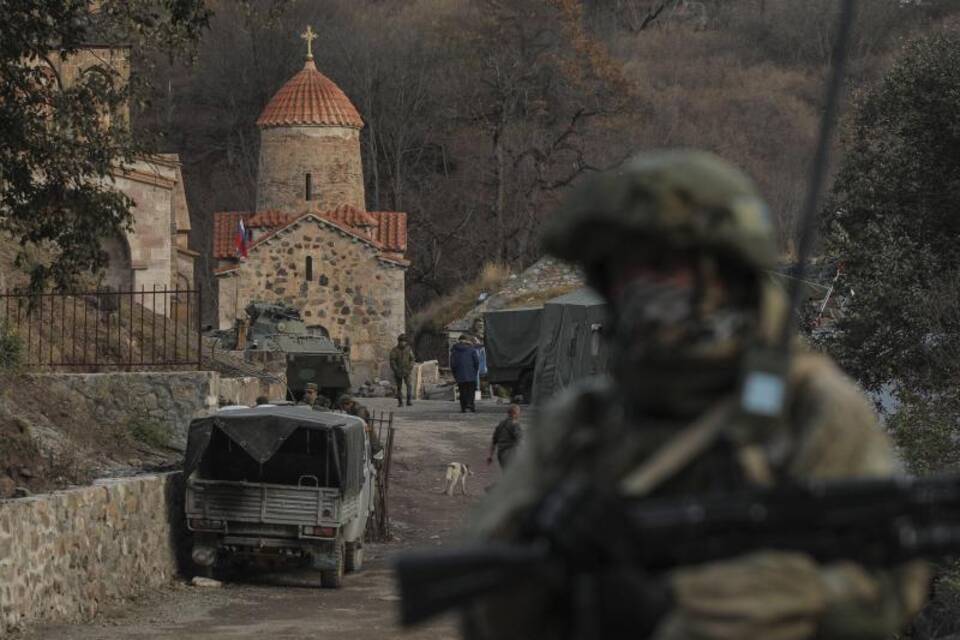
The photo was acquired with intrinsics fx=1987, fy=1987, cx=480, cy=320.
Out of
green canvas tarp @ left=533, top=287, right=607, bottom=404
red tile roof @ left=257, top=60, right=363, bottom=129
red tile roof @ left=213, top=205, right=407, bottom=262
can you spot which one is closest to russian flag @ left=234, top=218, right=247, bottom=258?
red tile roof @ left=213, top=205, right=407, bottom=262

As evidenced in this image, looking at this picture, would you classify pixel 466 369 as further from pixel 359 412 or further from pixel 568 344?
pixel 359 412

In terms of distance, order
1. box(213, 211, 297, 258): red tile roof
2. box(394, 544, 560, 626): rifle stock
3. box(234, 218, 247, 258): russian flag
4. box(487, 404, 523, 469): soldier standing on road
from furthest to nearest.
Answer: box(213, 211, 297, 258): red tile roof < box(234, 218, 247, 258): russian flag < box(487, 404, 523, 469): soldier standing on road < box(394, 544, 560, 626): rifle stock

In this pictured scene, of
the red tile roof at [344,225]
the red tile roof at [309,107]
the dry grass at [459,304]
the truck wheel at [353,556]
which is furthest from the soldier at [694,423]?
the red tile roof at [309,107]

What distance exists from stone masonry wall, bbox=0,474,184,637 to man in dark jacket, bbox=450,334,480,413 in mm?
17929

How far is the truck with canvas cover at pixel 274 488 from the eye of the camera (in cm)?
2130

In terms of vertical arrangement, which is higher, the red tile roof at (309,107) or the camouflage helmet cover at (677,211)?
the red tile roof at (309,107)

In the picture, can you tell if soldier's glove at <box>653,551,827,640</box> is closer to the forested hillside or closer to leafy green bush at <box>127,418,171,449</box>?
leafy green bush at <box>127,418,171,449</box>

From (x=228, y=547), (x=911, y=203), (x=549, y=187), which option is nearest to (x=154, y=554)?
(x=228, y=547)

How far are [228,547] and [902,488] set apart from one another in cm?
1901

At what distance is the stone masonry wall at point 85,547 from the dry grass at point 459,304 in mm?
36198

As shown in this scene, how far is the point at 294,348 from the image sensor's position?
137 ft

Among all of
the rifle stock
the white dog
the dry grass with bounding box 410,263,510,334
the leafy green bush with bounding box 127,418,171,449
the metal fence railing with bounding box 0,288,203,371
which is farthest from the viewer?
the dry grass with bounding box 410,263,510,334

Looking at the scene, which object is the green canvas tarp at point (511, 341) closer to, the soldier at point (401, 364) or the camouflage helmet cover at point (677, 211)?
the soldier at point (401, 364)

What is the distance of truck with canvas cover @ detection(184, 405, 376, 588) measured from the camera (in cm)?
2130
